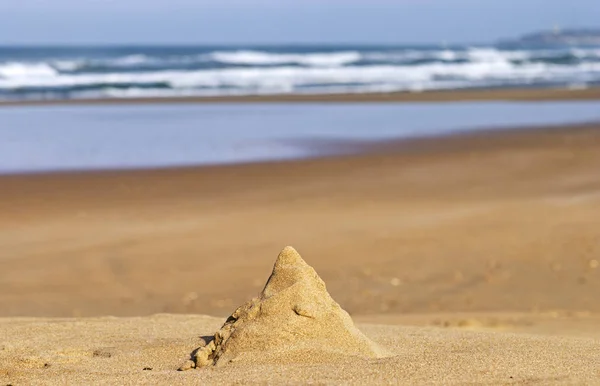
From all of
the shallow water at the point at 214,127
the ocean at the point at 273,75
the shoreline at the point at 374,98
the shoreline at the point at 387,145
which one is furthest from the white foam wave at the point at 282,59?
the shoreline at the point at 387,145

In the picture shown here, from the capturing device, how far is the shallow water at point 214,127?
48.1 feet

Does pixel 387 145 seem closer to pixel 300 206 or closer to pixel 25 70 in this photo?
pixel 300 206

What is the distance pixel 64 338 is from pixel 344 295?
2822mm

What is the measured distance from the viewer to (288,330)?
404 centimetres

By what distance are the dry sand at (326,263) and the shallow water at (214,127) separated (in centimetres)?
147

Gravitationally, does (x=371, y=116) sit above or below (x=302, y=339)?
above

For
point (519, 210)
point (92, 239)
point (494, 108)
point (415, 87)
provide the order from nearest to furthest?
point (92, 239) → point (519, 210) → point (494, 108) → point (415, 87)

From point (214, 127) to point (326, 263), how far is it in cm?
1193

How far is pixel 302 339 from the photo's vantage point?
4035 millimetres

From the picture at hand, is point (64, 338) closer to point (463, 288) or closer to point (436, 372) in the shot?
point (436, 372)

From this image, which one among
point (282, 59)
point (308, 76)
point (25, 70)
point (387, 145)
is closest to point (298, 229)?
point (387, 145)

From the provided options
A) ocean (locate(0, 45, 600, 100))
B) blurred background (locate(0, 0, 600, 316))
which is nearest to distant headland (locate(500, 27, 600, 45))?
ocean (locate(0, 45, 600, 100))

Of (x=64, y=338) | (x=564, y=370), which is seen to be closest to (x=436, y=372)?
(x=564, y=370)

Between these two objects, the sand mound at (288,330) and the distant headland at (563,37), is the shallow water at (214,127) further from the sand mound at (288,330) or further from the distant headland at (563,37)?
the distant headland at (563,37)
